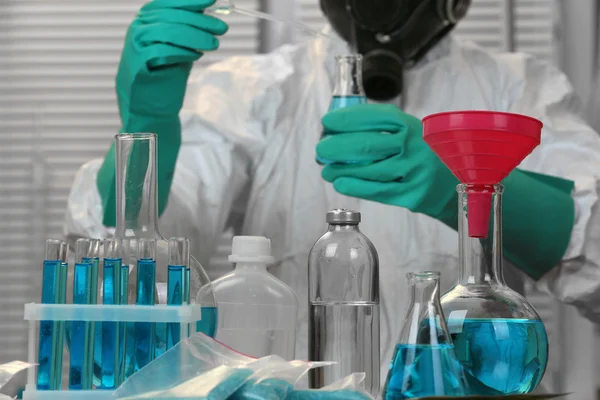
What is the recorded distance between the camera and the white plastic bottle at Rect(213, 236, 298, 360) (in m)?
0.98

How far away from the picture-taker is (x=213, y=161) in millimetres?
1848

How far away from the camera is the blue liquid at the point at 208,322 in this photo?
2.79 feet

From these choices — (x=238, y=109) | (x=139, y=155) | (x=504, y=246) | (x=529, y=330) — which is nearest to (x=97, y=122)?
(x=238, y=109)

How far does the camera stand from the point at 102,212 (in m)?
1.72

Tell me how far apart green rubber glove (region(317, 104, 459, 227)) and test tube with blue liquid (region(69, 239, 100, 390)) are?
1.80 feet

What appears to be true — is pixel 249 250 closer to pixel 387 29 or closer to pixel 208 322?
pixel 208 322

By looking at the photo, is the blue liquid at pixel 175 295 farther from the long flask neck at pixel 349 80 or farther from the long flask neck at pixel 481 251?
the long flask neck at pixel 349 80

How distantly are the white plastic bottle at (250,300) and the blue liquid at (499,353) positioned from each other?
260 mm

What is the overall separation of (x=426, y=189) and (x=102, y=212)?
80 centimetres

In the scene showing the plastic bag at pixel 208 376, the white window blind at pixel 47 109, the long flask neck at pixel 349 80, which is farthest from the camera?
the white window blind at pixel 47 109

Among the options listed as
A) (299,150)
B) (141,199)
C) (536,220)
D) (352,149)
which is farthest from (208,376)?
(299,150)

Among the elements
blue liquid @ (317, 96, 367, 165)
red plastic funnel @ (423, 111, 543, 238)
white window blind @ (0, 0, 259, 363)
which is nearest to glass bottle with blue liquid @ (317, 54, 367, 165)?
blue liquid @ (317, 96, 367, 165)

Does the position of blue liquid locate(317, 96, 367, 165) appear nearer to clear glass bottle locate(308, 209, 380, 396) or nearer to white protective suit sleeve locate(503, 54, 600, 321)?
clear glass bottle locate(308, 209, 380, 396)

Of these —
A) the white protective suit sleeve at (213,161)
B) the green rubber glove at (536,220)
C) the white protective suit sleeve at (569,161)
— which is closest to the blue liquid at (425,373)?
the green rubber glove at (536,220)
